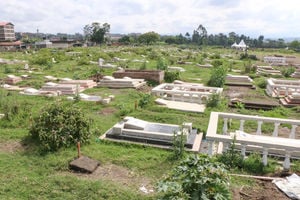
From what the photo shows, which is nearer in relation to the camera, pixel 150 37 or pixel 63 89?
pixel 63 89

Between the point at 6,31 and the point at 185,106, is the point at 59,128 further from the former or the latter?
the point at 6,31

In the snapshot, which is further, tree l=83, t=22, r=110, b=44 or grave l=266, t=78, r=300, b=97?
tree l=83, t=22, r=110, b=44

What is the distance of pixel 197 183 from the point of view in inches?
159

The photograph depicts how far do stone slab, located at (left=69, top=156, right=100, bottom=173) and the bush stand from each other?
106 centimetres

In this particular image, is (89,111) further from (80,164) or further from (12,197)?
(12,197)

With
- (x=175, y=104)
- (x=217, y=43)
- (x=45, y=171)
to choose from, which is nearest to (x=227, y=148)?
(x=45, y=171)

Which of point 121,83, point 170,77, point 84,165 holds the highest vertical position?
point 170,77

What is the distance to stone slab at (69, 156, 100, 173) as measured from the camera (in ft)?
19.6

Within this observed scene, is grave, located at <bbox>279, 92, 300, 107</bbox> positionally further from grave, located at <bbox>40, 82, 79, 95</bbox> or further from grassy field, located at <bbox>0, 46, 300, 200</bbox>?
grave, located at <bbox>40, 82, 79, 95</bbox>

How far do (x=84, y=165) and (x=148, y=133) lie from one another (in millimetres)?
2264

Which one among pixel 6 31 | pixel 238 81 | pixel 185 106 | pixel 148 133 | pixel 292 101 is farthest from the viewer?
pixel 6 31

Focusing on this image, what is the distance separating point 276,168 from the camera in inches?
237

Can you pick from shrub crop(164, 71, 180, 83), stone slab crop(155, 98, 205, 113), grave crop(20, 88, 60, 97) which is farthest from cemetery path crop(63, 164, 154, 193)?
shrub crop(164, 71, 180, 83)

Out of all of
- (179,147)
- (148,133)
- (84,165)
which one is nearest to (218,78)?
(148,133)
